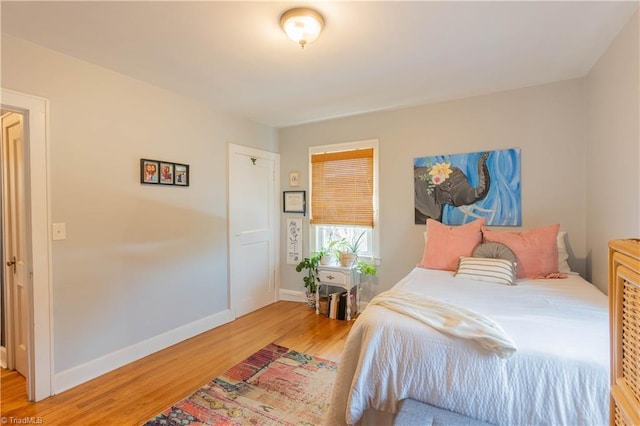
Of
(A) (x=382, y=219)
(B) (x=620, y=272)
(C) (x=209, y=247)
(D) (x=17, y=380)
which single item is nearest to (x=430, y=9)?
(B) (x=620, y=272)

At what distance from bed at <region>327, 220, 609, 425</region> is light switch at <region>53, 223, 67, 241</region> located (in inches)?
84.7

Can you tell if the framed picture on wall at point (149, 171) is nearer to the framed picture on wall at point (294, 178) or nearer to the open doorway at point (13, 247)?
the open doorway at point (13, 247)

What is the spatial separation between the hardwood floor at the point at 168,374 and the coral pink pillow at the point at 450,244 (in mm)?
1200

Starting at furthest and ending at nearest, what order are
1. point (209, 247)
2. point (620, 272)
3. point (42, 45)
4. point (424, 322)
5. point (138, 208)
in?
point (209, 247) < point (138, 208) < point (42, 45) < point (424, 322) < point (620, 272)

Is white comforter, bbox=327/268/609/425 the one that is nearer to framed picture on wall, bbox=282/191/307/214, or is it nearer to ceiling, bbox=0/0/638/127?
ceiling, bbox=0/0/638/127

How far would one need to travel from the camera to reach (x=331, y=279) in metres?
3.53

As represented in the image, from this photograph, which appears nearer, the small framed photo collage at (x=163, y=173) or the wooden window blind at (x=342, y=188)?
the small framed photo collage at (x=163, y=173)

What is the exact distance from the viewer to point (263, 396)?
2.08 m

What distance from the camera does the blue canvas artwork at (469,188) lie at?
2.88 meters

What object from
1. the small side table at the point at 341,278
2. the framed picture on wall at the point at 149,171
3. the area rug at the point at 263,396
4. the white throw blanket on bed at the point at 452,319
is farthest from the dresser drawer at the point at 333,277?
the framed picture on wall at the point at 149,171

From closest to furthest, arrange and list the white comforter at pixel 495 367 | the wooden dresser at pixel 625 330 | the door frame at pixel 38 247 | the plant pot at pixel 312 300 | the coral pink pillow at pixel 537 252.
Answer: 1. the wooden dresser at pixel 625 330
2. the white comforter at pixel 495 367
3. the door frame at pixel 38 247
4. the coral pink pillow at pixel 537 252
5. the plant pot at pixel 312 300

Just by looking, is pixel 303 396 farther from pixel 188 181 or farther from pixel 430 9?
pixel 430 9

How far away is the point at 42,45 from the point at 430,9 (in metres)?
2.54

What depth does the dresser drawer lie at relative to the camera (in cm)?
345
